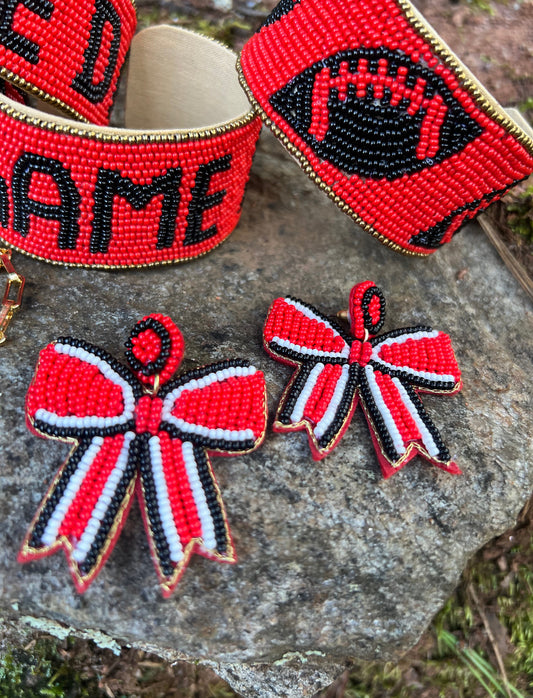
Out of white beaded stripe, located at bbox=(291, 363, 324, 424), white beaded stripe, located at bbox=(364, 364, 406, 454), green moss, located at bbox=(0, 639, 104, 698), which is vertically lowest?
green moss, located at bbox=(0, 639, 104, 698)

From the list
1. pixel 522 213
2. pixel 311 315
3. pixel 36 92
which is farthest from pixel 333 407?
pixel 522 213

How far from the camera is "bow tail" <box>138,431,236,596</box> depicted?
1100 millimetres

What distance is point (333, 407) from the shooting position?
1.32 m

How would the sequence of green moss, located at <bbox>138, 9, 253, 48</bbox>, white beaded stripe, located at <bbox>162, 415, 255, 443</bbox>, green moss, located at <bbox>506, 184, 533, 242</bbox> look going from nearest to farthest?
white beaded stripe, located at <bbox>162, 415, 255, 443</bbox>, green moss, located at <bbox>506, 184, 533, 242</bbox>, green moss, located at <bbox>138, 9, 253, 48</bbox>

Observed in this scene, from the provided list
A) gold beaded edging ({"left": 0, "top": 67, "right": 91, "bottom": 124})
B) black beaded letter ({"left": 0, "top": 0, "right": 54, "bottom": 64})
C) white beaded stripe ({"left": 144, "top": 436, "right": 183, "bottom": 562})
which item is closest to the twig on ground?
white beaded stripe ({"left": 144, "top": 436, "right": 183, "bottom": 562})

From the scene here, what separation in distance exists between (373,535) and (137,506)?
A: 0.49 meters

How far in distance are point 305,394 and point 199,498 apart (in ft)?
1.08

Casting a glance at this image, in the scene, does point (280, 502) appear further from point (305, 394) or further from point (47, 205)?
point (47, 205)

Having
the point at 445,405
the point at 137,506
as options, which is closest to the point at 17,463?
the point at 137,506

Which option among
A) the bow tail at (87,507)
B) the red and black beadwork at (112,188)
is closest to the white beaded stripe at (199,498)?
the bow tail at (87,507)

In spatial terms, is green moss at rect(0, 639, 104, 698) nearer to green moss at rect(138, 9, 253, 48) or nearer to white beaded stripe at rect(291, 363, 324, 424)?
white beaded stripe at rect(291, 363, 324, 424)

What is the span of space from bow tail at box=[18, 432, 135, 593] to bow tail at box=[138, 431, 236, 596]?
0.04 meters

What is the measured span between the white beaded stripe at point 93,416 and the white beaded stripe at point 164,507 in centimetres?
9

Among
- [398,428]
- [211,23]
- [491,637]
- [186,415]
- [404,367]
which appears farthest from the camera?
[211,23]
